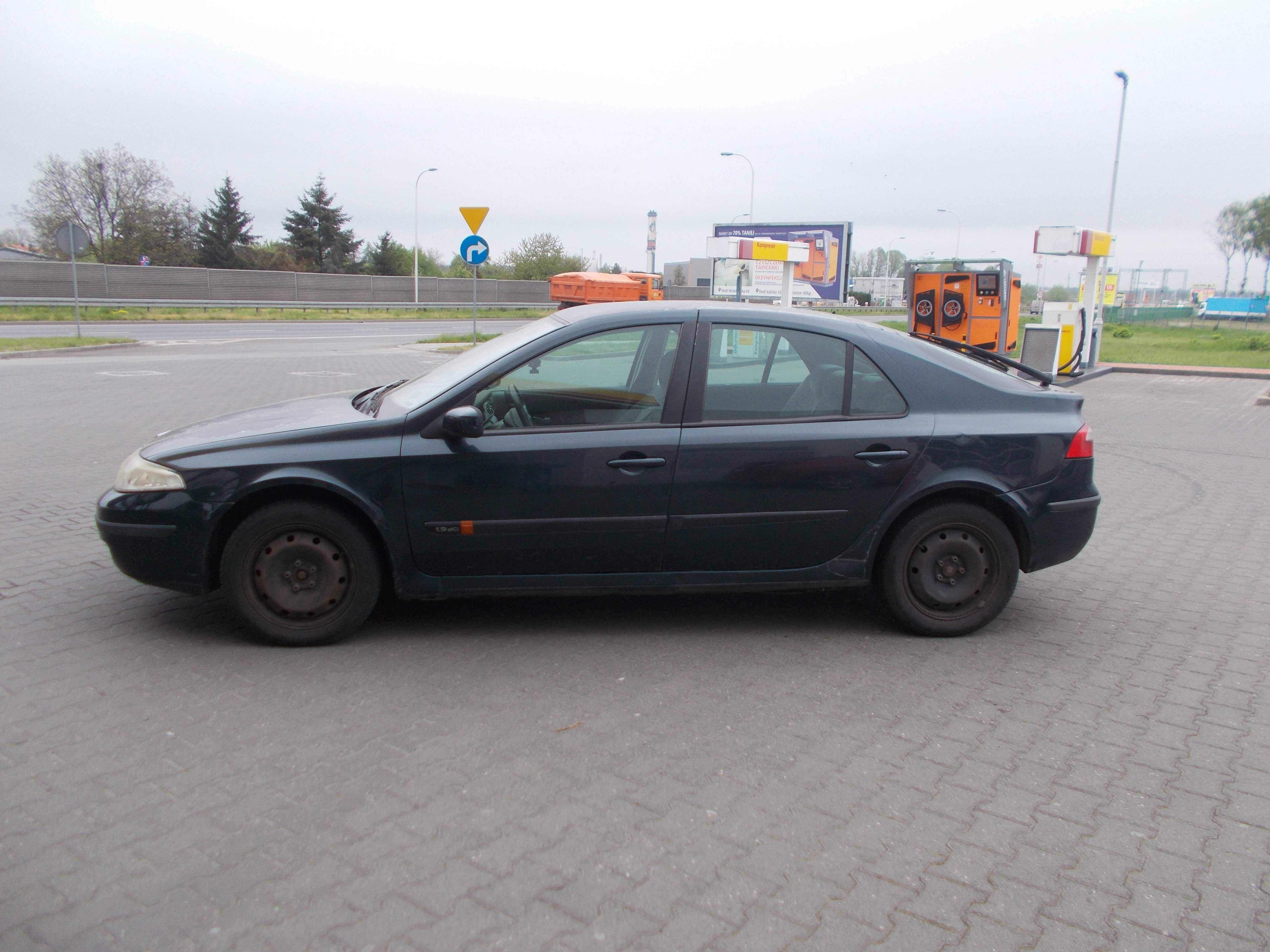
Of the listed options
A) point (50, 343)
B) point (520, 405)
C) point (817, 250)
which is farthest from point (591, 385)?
point (817, 250)

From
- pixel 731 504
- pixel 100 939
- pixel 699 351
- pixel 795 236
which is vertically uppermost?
pixel 795 236

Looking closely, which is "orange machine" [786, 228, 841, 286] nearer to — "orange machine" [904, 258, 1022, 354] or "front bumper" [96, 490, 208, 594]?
"orange machine" [904, 258, 1022, 354]

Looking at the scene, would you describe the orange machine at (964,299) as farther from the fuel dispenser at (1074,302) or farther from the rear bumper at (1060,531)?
the rear bumper at (1060,531)

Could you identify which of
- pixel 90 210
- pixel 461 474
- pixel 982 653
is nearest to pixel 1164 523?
pixel 982 653

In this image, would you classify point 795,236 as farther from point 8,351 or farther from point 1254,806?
point 1254,806

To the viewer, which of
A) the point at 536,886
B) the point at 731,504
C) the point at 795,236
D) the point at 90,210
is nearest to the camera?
the point at 536,886

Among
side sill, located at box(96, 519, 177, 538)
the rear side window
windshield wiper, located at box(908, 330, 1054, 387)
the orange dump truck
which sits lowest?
side sill, located at box(96, 519, 177, 538)

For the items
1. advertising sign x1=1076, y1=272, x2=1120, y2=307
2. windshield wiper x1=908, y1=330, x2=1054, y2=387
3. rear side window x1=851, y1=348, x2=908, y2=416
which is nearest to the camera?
rear side window x1=851, y1=348, x2=908, y2=416

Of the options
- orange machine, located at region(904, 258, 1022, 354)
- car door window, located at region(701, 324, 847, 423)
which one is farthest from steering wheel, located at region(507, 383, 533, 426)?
orange machine, located at region(904, 258, 1022, 354)

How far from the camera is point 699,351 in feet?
14.7

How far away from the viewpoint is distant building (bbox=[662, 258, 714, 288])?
5119 cm

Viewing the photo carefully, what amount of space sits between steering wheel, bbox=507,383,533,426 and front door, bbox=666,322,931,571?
2.30 ft

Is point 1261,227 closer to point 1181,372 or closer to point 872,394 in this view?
point 1181,372

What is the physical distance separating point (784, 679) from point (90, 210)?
211 ft
